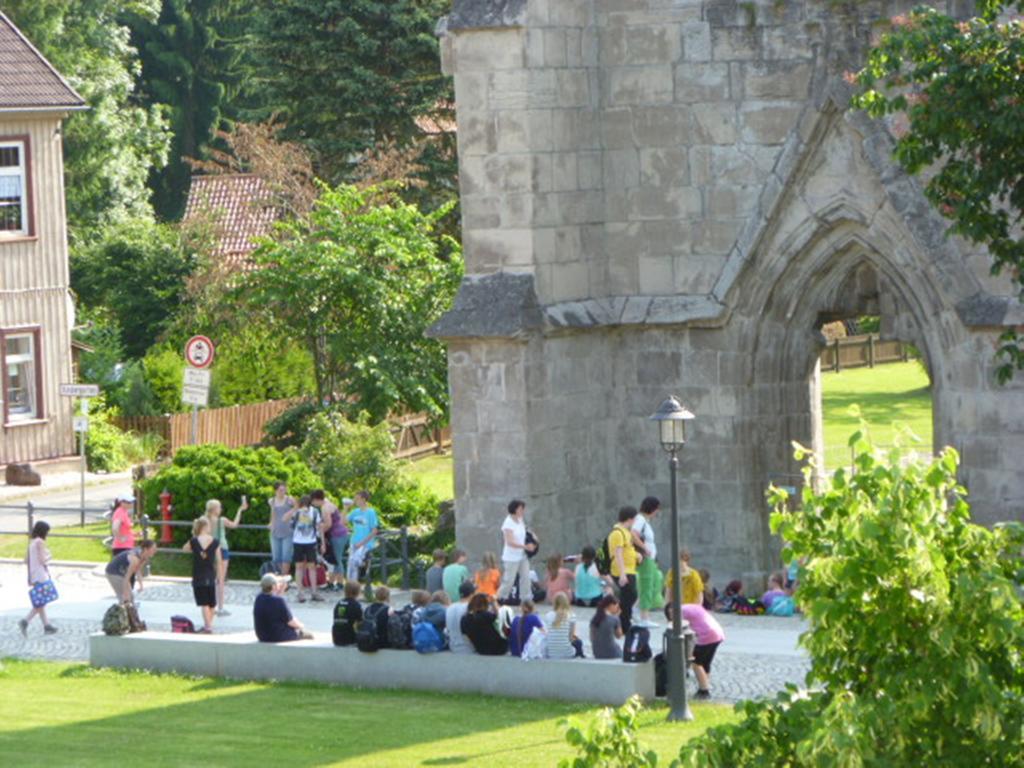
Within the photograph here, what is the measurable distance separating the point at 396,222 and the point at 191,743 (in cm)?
1772

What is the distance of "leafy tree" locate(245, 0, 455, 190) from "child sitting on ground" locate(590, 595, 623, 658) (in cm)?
2598

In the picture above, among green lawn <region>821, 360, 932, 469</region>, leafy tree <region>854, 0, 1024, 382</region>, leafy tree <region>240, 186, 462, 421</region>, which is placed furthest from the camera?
green lawn <region>821, 360, 932, 469</region>

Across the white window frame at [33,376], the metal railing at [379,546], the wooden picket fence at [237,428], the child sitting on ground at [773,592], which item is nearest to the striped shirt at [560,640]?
the child sitting on ground at [773,592]

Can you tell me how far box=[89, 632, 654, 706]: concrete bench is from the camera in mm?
19672

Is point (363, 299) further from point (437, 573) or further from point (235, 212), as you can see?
point (235, 212)

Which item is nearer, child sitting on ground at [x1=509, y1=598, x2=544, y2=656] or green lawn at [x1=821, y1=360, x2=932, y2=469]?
child sitting on ground at [x1=509, y1=598, x2=544, y2=656]

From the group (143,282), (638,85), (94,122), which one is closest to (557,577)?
→ (638,85)

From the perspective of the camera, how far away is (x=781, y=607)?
24094mm

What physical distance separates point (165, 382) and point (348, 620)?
23.9m

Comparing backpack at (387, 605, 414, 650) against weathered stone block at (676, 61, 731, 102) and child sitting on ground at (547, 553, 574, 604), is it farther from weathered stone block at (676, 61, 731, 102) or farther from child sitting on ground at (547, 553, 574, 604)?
weathered stone block at (676, 61, 731, 102)

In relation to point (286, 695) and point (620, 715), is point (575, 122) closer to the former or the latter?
point (286, 695)

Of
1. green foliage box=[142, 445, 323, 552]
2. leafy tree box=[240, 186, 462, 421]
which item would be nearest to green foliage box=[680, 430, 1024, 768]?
green foliage box=[142, 445, 323, 552]

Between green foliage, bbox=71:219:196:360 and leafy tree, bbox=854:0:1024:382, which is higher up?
green foliage, bbox=71:219:196:360

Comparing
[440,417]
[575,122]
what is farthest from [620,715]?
[440,417]
